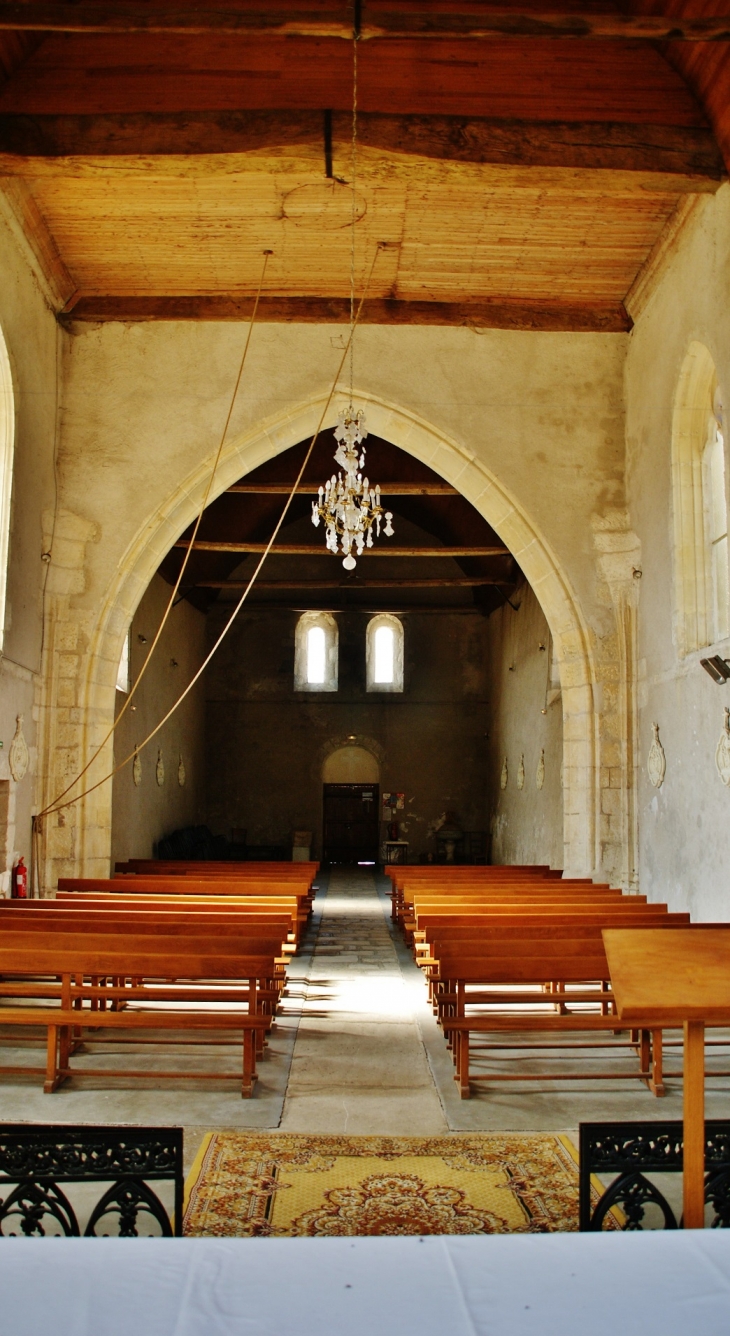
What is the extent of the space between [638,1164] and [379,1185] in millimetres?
1062

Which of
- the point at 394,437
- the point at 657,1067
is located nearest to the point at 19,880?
the point at 394,437

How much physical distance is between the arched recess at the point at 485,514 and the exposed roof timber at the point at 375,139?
9.35 feet

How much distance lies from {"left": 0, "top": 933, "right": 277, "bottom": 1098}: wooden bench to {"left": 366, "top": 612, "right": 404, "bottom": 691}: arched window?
14135mm

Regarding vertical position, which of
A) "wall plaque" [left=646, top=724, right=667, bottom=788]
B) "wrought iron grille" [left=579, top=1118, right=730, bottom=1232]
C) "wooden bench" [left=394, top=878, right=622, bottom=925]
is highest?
"wall plaque" [left=646, top=724, right=667, bottom=788]

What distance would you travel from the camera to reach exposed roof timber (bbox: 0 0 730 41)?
5.67m

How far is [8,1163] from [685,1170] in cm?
159

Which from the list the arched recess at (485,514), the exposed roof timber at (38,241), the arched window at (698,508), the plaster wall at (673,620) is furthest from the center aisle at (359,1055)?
the exposed roof timber at (38,241)

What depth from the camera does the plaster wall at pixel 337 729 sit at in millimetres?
18719

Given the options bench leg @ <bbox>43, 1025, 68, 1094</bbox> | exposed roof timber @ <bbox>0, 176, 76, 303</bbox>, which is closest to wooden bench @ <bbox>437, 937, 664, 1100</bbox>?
bench leg @ <bbox>43, 1025, 68, 1094</bbox>

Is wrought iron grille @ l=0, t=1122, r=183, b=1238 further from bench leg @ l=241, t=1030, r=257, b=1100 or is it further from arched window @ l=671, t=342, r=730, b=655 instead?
arched window @ l=671, t=342, r=730, b=655

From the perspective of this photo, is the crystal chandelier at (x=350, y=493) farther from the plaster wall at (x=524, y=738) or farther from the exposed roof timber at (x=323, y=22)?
the plaster wall at (x=524, y=738)

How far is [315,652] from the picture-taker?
1928 cm

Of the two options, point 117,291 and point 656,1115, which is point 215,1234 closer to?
point 656,1115

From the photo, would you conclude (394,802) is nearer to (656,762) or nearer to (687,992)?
(656,762)
